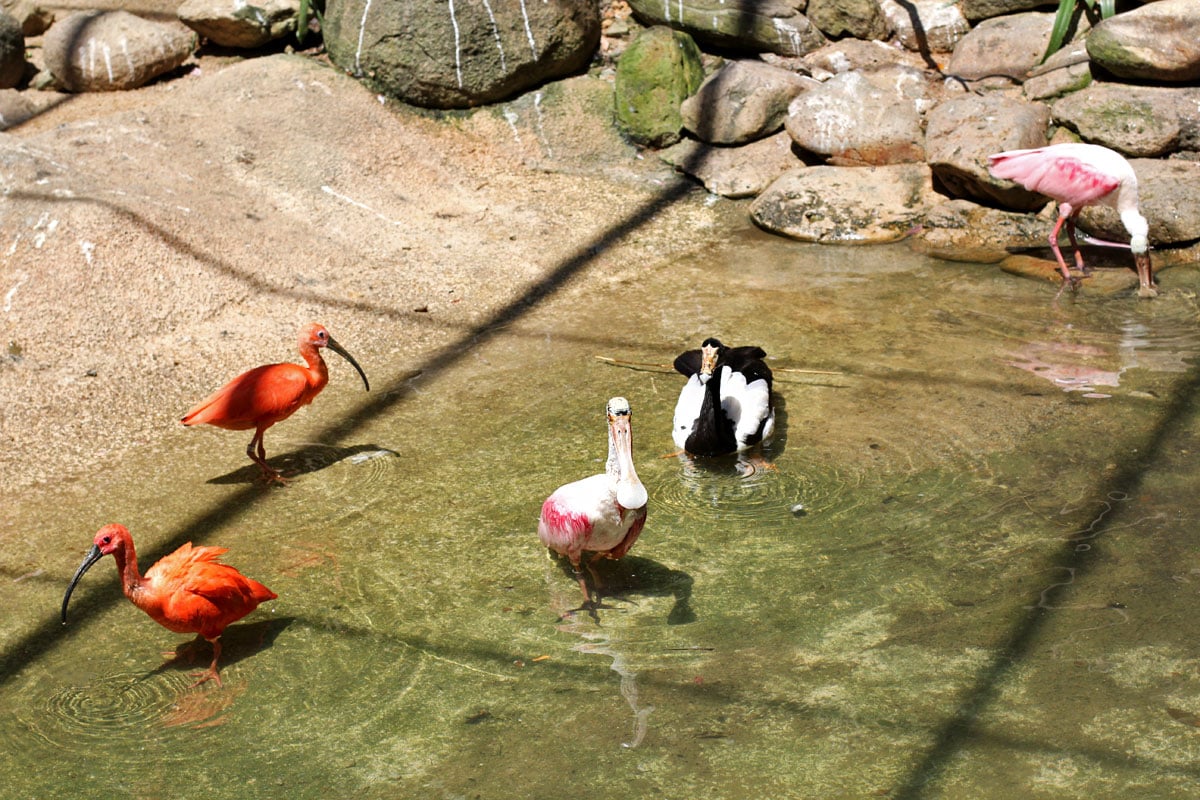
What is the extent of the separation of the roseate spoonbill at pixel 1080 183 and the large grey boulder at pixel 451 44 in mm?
3282

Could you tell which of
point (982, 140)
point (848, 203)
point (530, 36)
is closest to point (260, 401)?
point (848, 203)

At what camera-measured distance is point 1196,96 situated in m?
7.02

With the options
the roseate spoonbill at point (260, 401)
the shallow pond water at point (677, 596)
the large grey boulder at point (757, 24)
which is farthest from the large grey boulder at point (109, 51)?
the roseate spoonbill at point (260, 401)

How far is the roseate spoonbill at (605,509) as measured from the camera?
3598mm

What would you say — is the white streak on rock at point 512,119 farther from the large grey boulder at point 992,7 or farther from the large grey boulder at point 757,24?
the large grey boulder at point 992,7

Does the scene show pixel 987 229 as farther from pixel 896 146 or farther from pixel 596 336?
pixel 596 336

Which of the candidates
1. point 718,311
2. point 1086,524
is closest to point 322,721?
point 1086,524

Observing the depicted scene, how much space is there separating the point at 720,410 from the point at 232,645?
6.28 ft

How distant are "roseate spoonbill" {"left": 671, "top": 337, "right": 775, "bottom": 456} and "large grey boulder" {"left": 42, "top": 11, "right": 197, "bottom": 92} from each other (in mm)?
5733

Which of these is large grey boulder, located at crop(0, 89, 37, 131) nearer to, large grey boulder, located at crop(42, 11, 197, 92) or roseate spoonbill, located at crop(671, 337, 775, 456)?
large grey boulder, located at crop(42, 11, 197, 92)

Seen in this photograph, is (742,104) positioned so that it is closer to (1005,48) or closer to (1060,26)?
(1005,48)

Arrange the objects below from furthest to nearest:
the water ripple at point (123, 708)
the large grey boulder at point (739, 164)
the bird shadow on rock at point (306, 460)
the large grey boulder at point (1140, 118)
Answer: the large grey boulder at point (739, 164)
the large grey boulder at point (1140, 118)
the bird shadow on rock at point (306, 460)
the water ripple at point (123, 708)

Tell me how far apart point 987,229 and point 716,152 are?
1.88 meters

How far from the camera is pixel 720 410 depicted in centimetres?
452
